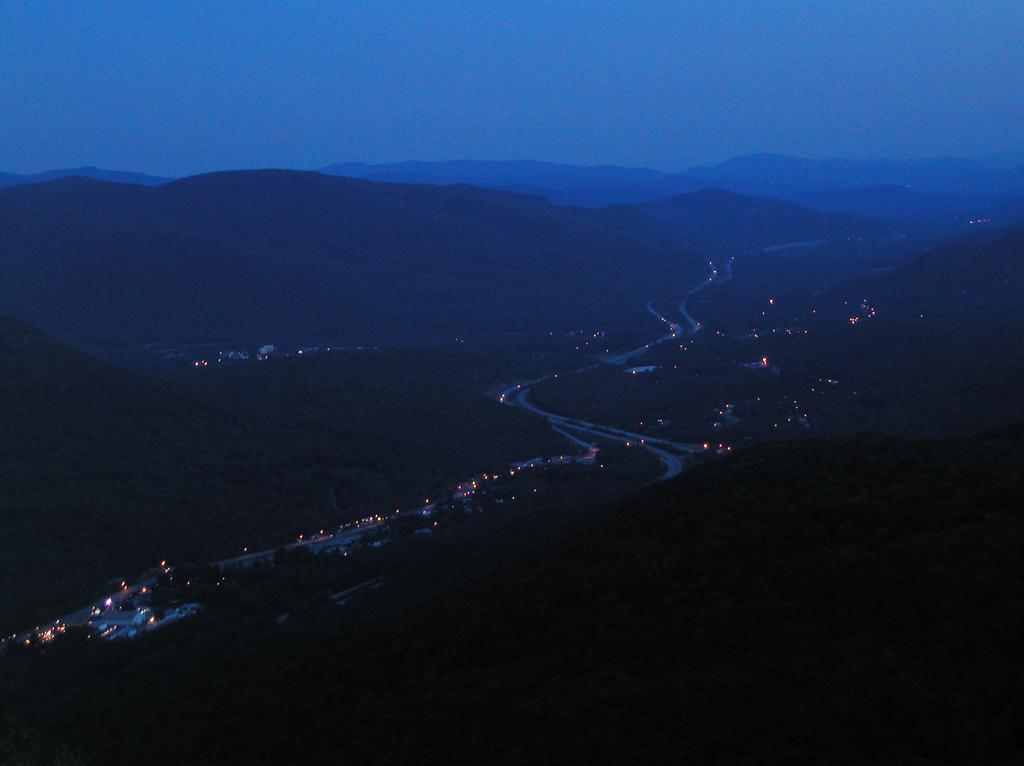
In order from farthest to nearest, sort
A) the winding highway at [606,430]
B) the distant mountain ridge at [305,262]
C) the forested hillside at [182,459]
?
the distant mountain ridge at [305,262], the winding highway at [606,430], the forested hillside at [182,459]

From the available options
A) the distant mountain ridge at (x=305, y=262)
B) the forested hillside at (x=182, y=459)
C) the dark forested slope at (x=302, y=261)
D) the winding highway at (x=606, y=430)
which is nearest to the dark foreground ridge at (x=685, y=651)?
the forested hillside at (x=182, y=459)

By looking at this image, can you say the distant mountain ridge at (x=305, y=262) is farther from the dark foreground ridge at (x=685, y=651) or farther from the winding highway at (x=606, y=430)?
the dark foreground ridge at (x=685, y=651)

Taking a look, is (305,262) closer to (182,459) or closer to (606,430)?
(606,430)

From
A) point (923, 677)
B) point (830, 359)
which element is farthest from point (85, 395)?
point (830, 359)

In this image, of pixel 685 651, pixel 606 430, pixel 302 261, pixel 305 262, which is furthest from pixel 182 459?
pixel 302 261

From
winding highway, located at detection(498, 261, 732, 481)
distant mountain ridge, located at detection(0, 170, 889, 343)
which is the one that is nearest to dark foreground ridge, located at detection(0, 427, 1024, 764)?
winding highway, located at detection(498, 261, 732, 481)

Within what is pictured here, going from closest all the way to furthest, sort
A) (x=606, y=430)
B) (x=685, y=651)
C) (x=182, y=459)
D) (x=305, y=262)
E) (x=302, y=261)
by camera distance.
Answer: (x=685, y=651), (x=182, y=459), (x=606, y=430), (x=305, y=262), (x=302, y=261)

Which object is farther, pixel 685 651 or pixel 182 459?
pixel 182 459

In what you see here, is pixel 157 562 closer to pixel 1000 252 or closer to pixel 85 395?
pixel 85 395
